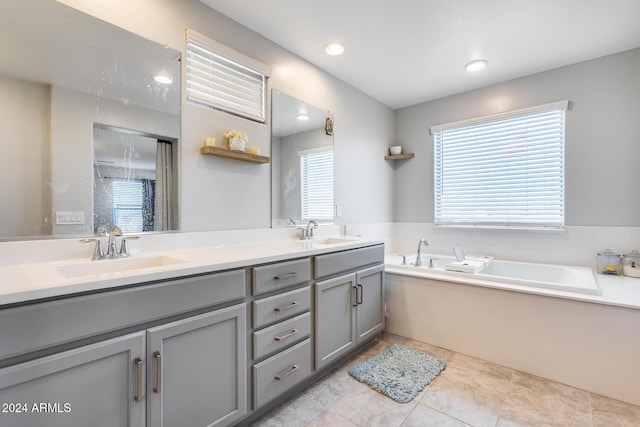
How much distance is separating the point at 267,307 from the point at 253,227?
0.76 meters

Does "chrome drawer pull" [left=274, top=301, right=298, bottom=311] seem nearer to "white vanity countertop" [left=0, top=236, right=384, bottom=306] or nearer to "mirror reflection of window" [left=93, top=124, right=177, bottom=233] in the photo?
"white vanity countertop" [left=0, top=236, right=384, bottom=306]

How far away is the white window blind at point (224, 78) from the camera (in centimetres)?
183

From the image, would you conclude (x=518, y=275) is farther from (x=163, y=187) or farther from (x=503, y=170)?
(x=163, y=187)

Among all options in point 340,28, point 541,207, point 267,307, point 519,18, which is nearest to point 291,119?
point 340,28

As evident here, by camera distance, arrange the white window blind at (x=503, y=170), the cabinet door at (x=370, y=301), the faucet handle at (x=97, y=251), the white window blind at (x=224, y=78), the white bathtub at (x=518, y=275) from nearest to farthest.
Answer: the faucet handle at (x=97, y=251), the white window blind at (x=224, y=78), the white bathtub at (x=518, y=275), the cabinet door at (x=370, y=301), the white window blind at (x=503, y=170)

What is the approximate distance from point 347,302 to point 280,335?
64 centimetres

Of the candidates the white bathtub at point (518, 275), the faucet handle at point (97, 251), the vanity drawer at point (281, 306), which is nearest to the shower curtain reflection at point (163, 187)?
the faucet handle at point (97, 251)

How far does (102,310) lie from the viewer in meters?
0.99

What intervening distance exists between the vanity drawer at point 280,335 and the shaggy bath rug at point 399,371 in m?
0.60

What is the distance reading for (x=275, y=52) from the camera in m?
2.32

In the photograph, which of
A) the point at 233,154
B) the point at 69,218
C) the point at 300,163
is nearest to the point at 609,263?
the point at 300,163

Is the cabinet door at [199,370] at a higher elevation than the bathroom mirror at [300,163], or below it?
below

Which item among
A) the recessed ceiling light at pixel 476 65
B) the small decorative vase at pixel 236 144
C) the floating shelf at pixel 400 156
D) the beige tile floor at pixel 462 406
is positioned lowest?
the beige tile floor at pixel 462 406

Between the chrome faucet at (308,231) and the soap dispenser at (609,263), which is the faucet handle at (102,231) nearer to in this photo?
the chrome faucet at (308,231)
